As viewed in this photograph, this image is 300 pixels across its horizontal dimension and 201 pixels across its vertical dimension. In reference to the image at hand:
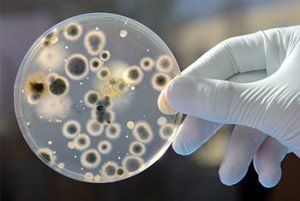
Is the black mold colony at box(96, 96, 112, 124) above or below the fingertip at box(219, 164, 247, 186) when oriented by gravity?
above

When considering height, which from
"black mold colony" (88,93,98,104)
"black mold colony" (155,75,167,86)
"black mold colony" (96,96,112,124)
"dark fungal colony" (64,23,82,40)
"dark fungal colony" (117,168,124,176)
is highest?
"dark fungal colony" (64,23,82,40)

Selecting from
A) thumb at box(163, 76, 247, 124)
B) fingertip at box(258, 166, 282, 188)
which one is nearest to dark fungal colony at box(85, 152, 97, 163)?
thumb at box(163, 76, 247, 124)

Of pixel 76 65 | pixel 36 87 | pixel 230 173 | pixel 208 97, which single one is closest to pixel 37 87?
pixel 36 87

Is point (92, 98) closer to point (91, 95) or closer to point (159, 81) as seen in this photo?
point (91, 95)

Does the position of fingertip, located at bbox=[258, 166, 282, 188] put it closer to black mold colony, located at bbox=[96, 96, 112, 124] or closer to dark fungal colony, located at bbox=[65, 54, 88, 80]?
black mold colony, located at bbox=[96, 96, 112, 124]

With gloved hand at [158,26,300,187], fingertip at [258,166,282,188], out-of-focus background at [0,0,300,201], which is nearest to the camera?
gloved hand at [158,26,300,187]

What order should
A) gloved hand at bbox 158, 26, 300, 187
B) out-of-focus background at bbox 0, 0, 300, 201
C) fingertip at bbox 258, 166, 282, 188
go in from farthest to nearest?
out-of-focus background at bbox 0, 0, 300, 201
fingertip at bbox 258, 166, 282, 188
gloved hand at bbox 158, 26, 300, 187

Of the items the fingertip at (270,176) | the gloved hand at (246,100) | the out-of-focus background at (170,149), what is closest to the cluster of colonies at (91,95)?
the gloved hand at (246,100)

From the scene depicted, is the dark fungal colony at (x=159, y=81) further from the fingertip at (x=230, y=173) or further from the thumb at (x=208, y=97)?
the fingertip at (x=230, y=173)

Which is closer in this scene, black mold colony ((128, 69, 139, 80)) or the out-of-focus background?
black mold colony ((128, 69, 139, 80))
